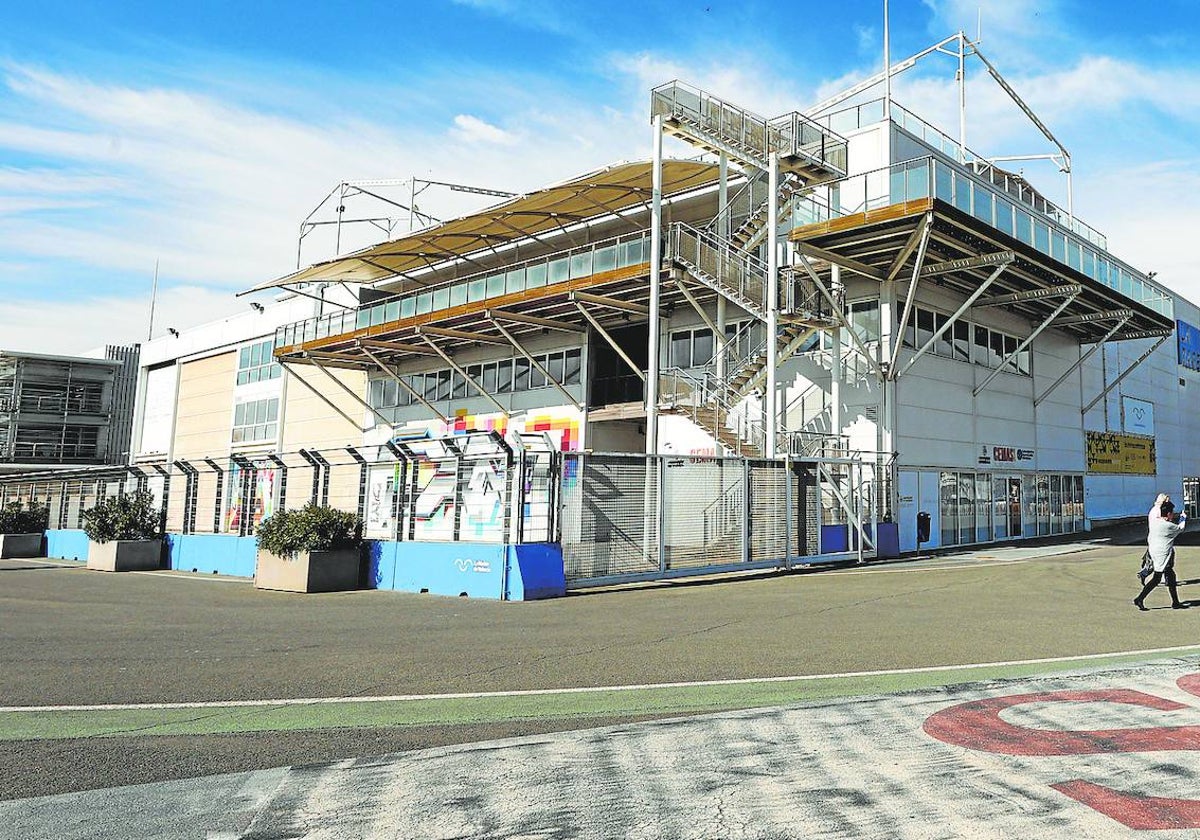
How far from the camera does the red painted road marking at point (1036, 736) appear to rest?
5051 millimetres

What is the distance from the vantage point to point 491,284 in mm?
28328

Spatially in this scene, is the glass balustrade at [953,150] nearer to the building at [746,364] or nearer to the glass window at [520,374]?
the building at [746,364]

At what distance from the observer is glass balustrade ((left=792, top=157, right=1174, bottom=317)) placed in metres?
20.1

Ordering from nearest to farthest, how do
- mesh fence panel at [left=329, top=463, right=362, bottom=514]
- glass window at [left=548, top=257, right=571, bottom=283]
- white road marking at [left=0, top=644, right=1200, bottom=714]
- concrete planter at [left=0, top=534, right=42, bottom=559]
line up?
white road marking at [left=0, top=644, right=1200, bottom=714] → mesh fence panel at [left=329, top=463, right=362, bottom=514] → glass window at [left=548, top=257, right=571, bottom=283] → concrete planter at [left=0, top=534, right=42, bottom=559]

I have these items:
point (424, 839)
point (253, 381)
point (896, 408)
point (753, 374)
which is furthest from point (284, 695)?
point (253, 381)

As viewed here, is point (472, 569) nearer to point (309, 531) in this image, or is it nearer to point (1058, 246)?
point (309, 531)

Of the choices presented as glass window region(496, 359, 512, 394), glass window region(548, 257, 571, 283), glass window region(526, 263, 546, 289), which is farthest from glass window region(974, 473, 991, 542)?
glass window region(496, 359, 512, 394)

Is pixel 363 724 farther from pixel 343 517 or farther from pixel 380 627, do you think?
pixel 343 517

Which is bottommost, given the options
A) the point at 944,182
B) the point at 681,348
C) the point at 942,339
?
the point at 681,348

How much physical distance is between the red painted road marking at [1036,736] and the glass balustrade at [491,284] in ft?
61.2

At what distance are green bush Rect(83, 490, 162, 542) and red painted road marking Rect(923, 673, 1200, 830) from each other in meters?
21.1

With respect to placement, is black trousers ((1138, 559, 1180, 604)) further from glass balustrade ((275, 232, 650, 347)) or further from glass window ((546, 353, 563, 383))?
glass window ((546, 353, 563, 383))

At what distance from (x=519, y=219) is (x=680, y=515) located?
16041 millimetres

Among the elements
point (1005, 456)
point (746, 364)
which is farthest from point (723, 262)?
point (1005, 456)
